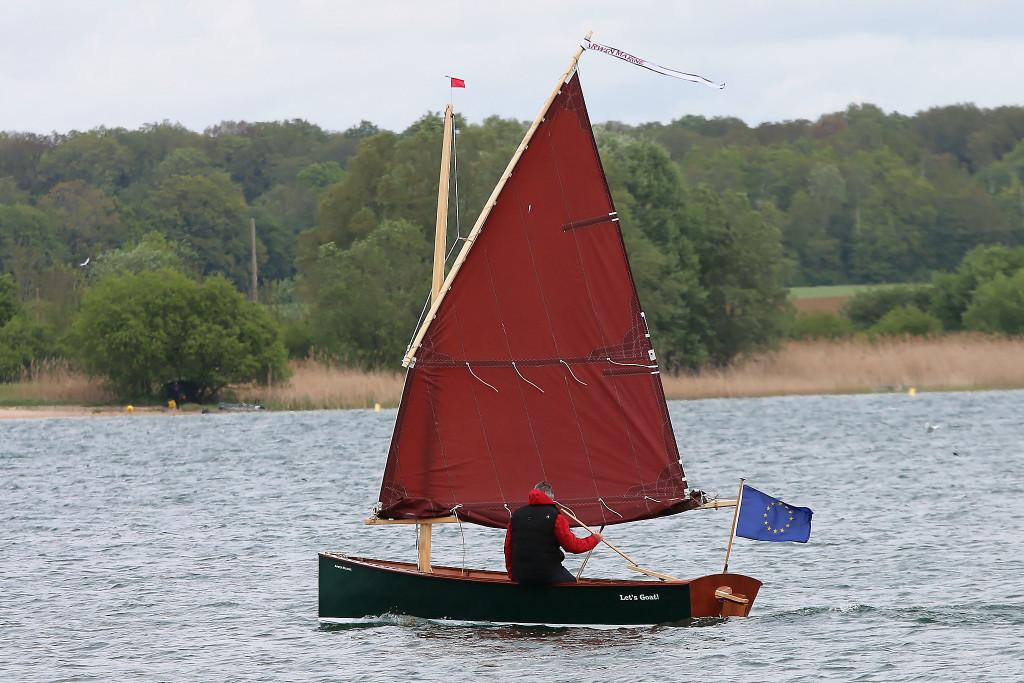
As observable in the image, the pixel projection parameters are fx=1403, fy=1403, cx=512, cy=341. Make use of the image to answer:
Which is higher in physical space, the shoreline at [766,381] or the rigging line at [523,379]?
the rigging line at [523,379]

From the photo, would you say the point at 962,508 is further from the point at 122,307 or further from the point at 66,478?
the point at 122,307

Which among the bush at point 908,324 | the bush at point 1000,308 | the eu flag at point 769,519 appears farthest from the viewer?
the bush at point 908,324

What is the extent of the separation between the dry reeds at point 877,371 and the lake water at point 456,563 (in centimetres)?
2020

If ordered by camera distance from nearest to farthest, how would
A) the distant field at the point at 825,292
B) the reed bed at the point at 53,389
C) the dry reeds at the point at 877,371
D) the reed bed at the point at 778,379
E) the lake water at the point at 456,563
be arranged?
1. the lake water at the point at 456,563
2. the reed bed at the point at 778,379
3. the reed bed at the point at 53,389
4. the dry reeds at the point at 877,371
5. the distant field at the point at 825,292

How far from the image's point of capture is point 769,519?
19.7 m

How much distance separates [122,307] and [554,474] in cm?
5744

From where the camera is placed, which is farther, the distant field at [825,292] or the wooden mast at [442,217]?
the distant field at [825,292]

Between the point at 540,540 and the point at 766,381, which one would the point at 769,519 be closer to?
the point at 540,540

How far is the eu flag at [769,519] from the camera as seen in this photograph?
1955cm

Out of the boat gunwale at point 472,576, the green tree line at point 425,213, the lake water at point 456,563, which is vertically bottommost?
the lake water at point 456,563

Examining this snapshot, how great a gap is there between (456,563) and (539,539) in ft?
27.4

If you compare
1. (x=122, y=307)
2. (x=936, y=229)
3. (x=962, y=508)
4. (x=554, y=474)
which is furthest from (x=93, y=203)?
(x=554, y=474)

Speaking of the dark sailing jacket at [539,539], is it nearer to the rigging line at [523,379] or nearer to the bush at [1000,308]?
the rigging line at [523,379]

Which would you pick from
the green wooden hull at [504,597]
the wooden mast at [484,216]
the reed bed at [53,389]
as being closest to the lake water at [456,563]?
the green wooden hull at [504,597]
